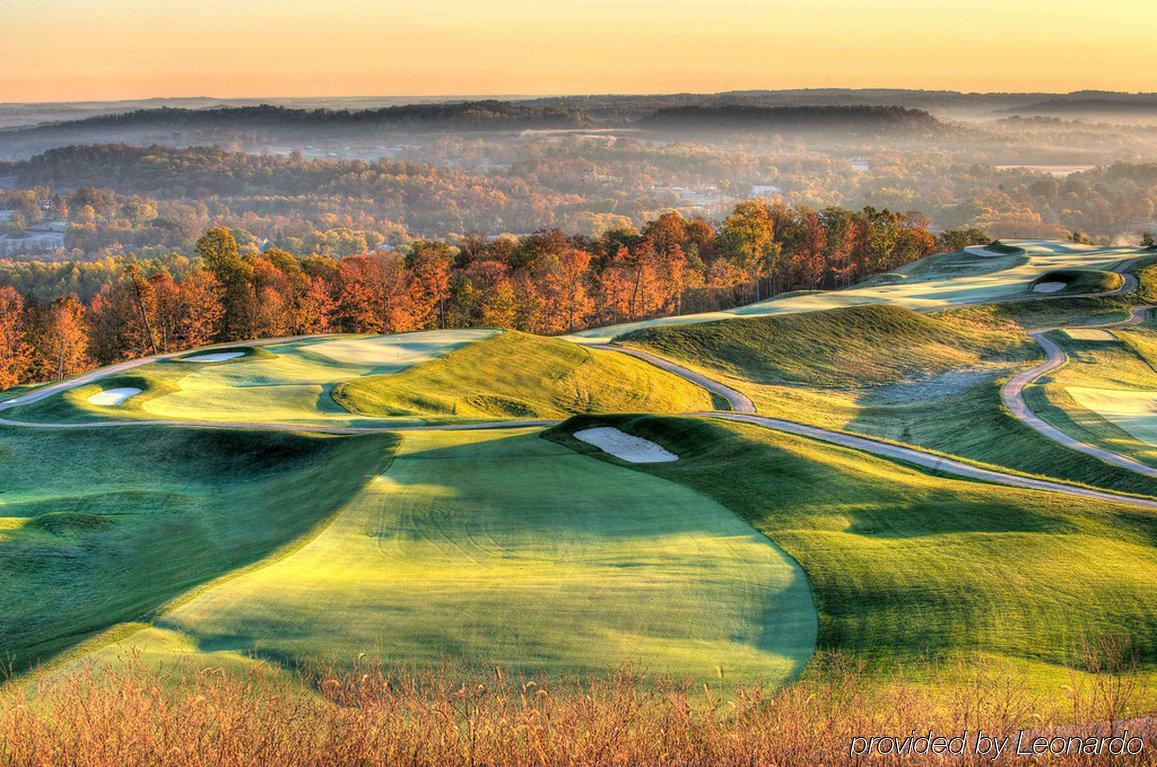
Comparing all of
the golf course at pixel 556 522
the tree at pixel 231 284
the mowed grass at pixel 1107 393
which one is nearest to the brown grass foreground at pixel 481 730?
the golf course at pixel 556 522

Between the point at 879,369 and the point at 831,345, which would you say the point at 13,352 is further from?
the point at 879,369

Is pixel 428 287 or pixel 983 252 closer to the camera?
pixel 428 287

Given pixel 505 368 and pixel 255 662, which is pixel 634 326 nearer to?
pixel 505 368

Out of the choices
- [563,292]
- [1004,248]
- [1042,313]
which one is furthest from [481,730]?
[1004,248]

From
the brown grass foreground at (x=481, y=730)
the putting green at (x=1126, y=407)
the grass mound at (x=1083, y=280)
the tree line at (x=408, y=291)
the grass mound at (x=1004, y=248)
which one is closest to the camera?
the brown grass foreground at (x=481, y=730)

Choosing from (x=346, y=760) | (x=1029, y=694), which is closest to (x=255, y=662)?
(x=346, y=760)

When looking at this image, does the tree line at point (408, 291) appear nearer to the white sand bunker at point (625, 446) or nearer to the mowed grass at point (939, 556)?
the white sand bunker at point (625, 446)
